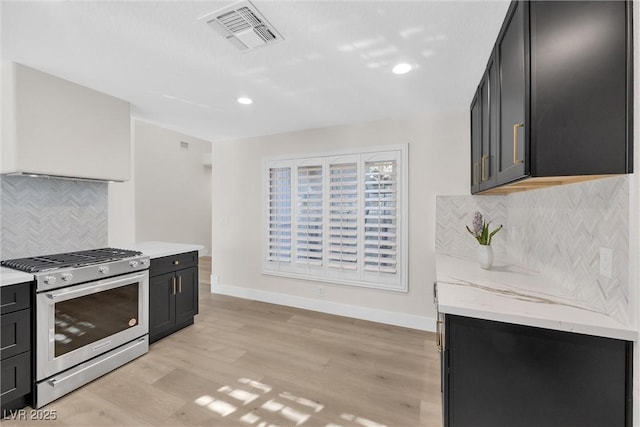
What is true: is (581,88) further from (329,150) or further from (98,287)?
(98,287)

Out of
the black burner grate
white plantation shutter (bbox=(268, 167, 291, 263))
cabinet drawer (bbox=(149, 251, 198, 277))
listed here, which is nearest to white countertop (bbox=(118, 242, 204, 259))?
cabinet drawer (bbox=(149, 251, 198, 277))

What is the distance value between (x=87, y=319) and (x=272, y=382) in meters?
1.49

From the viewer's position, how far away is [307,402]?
6.61 feet

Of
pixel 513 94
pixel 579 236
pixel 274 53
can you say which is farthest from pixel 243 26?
pixel 579 236

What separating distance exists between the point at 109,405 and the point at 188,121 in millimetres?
2881

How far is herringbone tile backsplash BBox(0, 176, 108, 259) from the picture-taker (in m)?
2.38

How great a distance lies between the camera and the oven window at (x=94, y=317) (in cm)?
204

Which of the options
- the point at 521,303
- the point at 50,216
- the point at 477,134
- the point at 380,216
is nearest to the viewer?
the point at 521,303

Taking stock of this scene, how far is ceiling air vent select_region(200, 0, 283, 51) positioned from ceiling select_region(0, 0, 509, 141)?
0.16 feet

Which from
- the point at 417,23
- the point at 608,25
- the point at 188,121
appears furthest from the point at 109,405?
the point at 608,25

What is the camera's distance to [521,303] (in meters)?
1.38

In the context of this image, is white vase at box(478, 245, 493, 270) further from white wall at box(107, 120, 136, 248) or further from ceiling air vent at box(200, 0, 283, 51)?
white wall at box(107, 120, 136, 248)

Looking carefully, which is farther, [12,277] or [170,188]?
[170,188]

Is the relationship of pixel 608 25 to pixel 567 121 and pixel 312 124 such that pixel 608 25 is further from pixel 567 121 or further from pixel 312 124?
pixel 312 124
